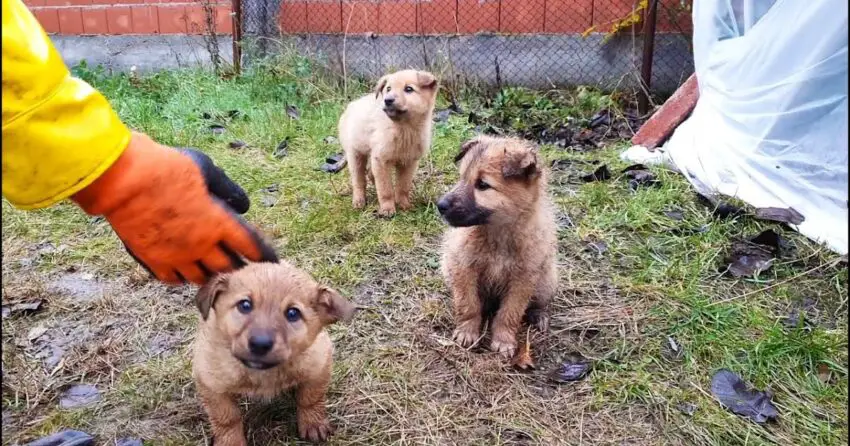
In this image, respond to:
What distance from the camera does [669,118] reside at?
233 inches

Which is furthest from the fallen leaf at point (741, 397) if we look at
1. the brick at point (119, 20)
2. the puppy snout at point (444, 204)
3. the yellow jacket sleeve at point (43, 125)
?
the brick at point (119, 20)

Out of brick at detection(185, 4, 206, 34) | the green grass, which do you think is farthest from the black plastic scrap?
brick at detection(185, 4, 206, 34)

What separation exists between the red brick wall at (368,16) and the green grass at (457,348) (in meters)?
3.21

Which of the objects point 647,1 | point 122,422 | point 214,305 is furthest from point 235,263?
point 647,1

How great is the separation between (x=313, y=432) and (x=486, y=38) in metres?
6.52

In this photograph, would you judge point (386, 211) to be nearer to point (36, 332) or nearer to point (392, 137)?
point (392, 137)

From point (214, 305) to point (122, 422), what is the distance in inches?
27.8

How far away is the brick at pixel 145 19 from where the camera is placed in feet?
30.5

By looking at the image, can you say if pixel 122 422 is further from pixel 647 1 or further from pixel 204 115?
pixel 647 1

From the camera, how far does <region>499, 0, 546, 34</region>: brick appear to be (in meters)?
7.81

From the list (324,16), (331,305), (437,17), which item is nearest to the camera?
(331,305)

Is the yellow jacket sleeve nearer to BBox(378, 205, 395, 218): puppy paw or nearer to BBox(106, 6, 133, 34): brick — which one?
BBox(378, 205, 395, 218): puppy paw

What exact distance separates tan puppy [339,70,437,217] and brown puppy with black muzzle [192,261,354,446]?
2456 mm

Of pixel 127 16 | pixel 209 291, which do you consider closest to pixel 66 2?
pixel 127 16
